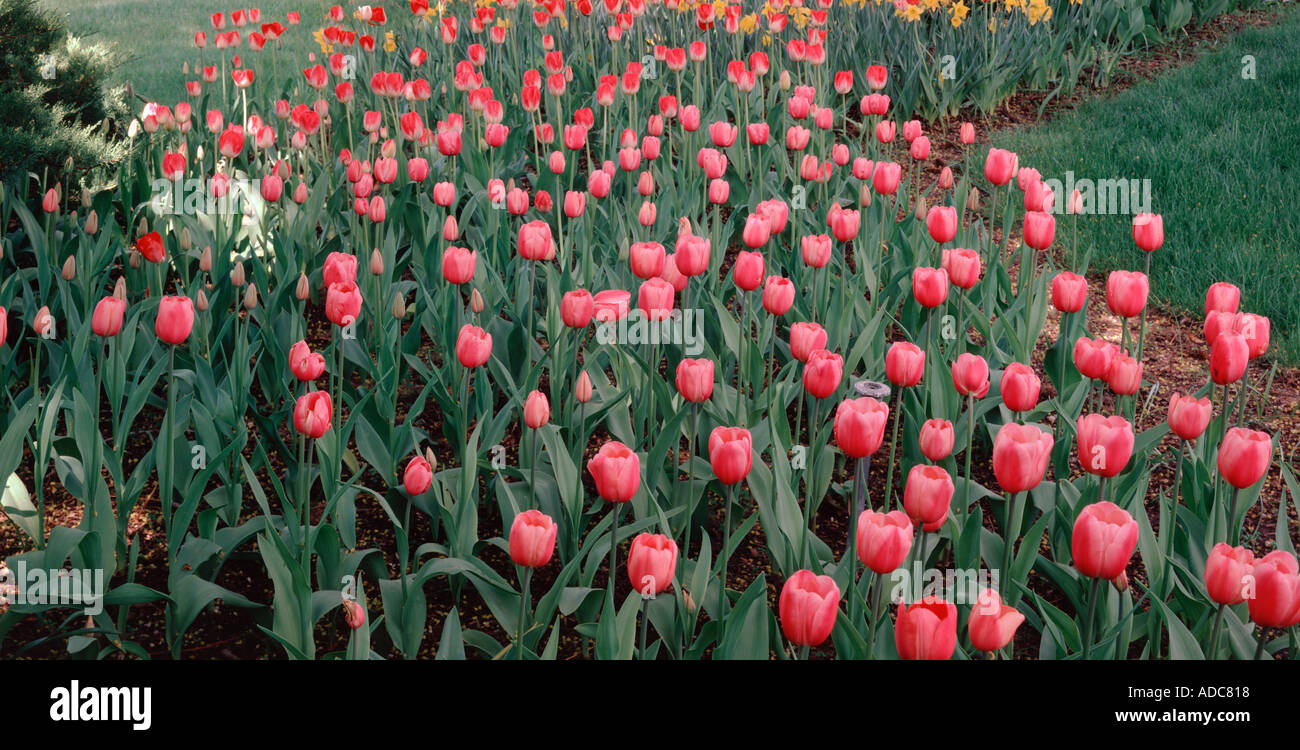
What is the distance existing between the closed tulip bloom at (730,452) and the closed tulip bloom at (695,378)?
→ 301 mm

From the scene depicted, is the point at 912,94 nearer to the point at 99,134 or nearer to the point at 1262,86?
the point at 1262,86

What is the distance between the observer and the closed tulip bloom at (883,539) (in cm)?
147

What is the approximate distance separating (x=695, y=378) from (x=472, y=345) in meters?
0.47

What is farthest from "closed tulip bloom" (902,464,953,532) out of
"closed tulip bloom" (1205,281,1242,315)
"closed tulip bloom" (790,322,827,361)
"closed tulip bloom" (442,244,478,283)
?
"closed tulip bloom" (442,244,478,283)

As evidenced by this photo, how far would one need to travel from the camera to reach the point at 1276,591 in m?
1.44

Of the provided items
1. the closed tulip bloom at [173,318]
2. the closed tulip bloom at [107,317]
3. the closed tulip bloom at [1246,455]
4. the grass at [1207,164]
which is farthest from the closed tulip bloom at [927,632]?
the grass at [1207,164]

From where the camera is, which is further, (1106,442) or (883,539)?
(1106,442)

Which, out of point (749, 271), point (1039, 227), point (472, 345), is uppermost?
point (1039, 227)

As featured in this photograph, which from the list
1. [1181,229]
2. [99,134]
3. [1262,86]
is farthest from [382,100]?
[1262,86]

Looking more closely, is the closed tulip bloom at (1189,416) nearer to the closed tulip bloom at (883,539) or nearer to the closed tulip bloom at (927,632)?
the closed tulip bloom at (883,539)

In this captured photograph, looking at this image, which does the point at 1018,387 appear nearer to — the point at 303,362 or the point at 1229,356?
the point at 1229,356

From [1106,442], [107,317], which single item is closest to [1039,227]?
[1106,442]

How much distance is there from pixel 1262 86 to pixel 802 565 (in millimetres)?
5609
